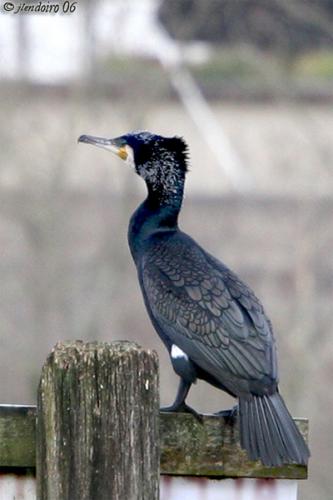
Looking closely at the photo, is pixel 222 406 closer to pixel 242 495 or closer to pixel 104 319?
pixel 104 319

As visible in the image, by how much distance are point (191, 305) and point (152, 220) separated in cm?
60

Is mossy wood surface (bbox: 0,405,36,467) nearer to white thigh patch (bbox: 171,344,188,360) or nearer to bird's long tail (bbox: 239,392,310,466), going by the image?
bird's long tail (bbox: 239,392,310,466)

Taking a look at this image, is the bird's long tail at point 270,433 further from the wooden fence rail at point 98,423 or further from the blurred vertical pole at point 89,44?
the blurred vertical pole at point 89,44

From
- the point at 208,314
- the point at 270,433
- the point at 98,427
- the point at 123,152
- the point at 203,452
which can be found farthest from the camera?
the point at 123,152

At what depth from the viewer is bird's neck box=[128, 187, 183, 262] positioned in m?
5.50

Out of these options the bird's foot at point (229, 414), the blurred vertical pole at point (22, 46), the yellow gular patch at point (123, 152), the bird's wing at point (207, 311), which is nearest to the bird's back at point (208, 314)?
the bird's wing at point (207, 311)

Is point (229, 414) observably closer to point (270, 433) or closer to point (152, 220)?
point (270, 433)

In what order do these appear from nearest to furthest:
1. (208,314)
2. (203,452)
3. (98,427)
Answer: (98,427), (203,452), (208,314)

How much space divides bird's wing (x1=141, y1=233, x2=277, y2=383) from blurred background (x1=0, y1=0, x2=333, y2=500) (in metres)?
9.02

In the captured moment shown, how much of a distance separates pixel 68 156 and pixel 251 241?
2.88m

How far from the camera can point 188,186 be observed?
2275 cm

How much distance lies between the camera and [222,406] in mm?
13742

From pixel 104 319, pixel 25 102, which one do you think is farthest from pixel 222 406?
pixel 25 102

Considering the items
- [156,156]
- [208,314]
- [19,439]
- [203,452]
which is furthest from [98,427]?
[156,156]
